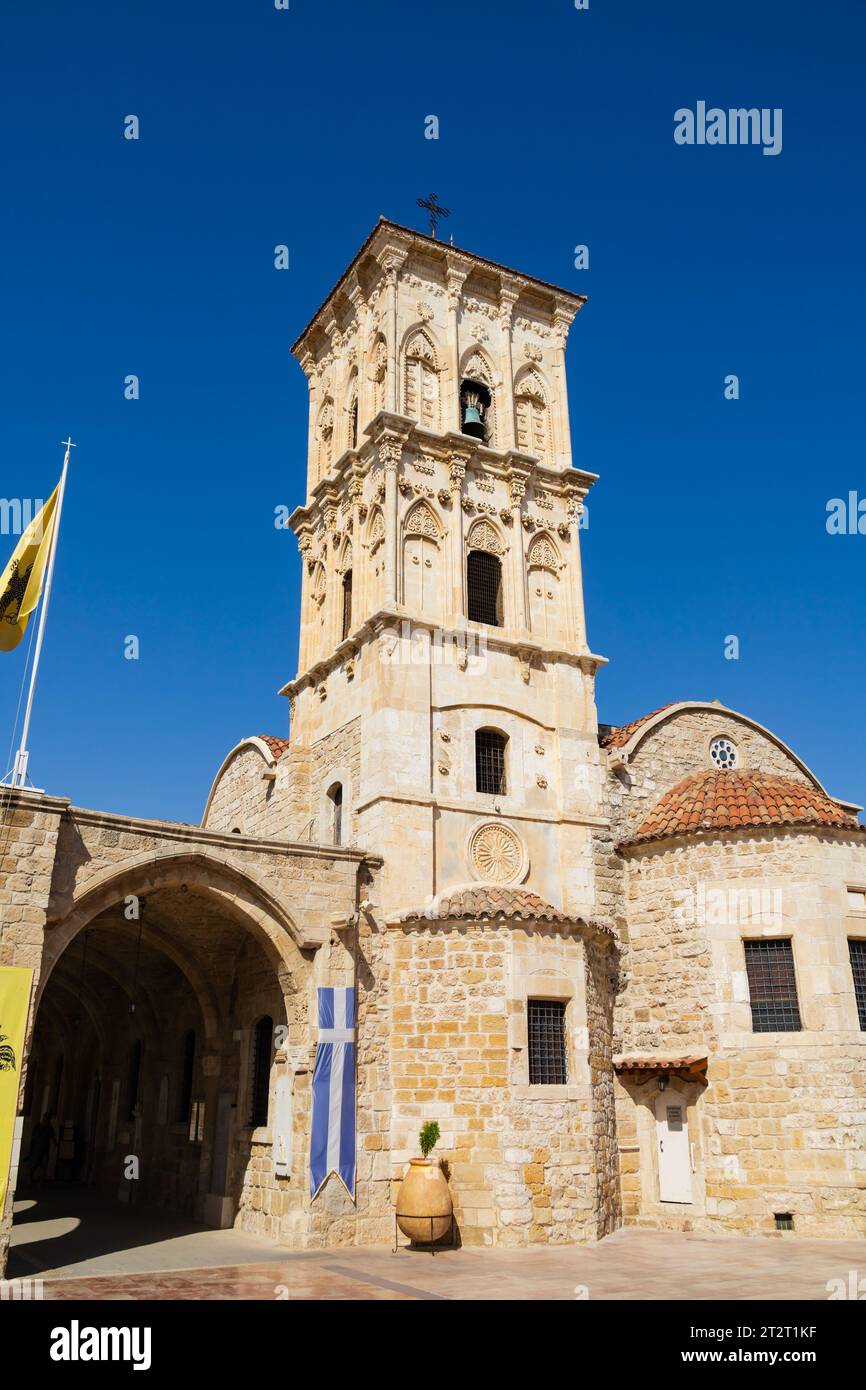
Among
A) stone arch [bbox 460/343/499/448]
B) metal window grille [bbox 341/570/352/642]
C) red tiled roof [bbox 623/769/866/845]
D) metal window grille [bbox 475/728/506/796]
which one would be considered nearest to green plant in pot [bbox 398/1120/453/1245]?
metal window grille [bbox 475/728/506/796]

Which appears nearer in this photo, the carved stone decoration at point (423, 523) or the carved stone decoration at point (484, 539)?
the carved stone decoration at point (423, 523)

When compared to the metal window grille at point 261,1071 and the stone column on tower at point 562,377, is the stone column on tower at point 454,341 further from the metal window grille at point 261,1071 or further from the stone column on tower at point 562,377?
the metal window grille at point 261,1071

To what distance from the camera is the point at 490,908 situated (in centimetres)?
1653

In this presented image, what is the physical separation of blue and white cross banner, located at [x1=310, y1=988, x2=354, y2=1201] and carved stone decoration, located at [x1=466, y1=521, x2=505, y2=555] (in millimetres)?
9570

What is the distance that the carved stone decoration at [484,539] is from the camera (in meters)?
21.4

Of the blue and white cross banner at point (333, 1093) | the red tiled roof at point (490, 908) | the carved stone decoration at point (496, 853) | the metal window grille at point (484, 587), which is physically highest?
the metal window grille at point (484, 587)

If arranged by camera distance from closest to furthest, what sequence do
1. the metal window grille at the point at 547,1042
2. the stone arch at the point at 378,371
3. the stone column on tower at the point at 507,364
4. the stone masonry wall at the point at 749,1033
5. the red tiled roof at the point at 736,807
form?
the stone masonry wall at the point at 749,1033
the metal window grille at the point at 547,1042
the red tiled roof at the point at 736,807
the stone arch at the point at 378,371
the stone column on tower at the point at 507,364

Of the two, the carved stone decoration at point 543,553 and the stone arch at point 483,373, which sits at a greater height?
the stone arch at point 483,373

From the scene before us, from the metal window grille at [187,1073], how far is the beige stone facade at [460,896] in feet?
0.65

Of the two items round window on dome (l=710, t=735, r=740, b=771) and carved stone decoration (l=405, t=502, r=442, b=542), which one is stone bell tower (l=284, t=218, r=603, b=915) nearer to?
carved stone decoration (l=405, t=502, r=442, b=542)

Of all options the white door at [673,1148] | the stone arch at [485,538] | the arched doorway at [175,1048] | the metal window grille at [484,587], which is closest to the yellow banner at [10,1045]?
the arched doorway at [175,1048]

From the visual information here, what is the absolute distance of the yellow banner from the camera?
1302 centimetres
